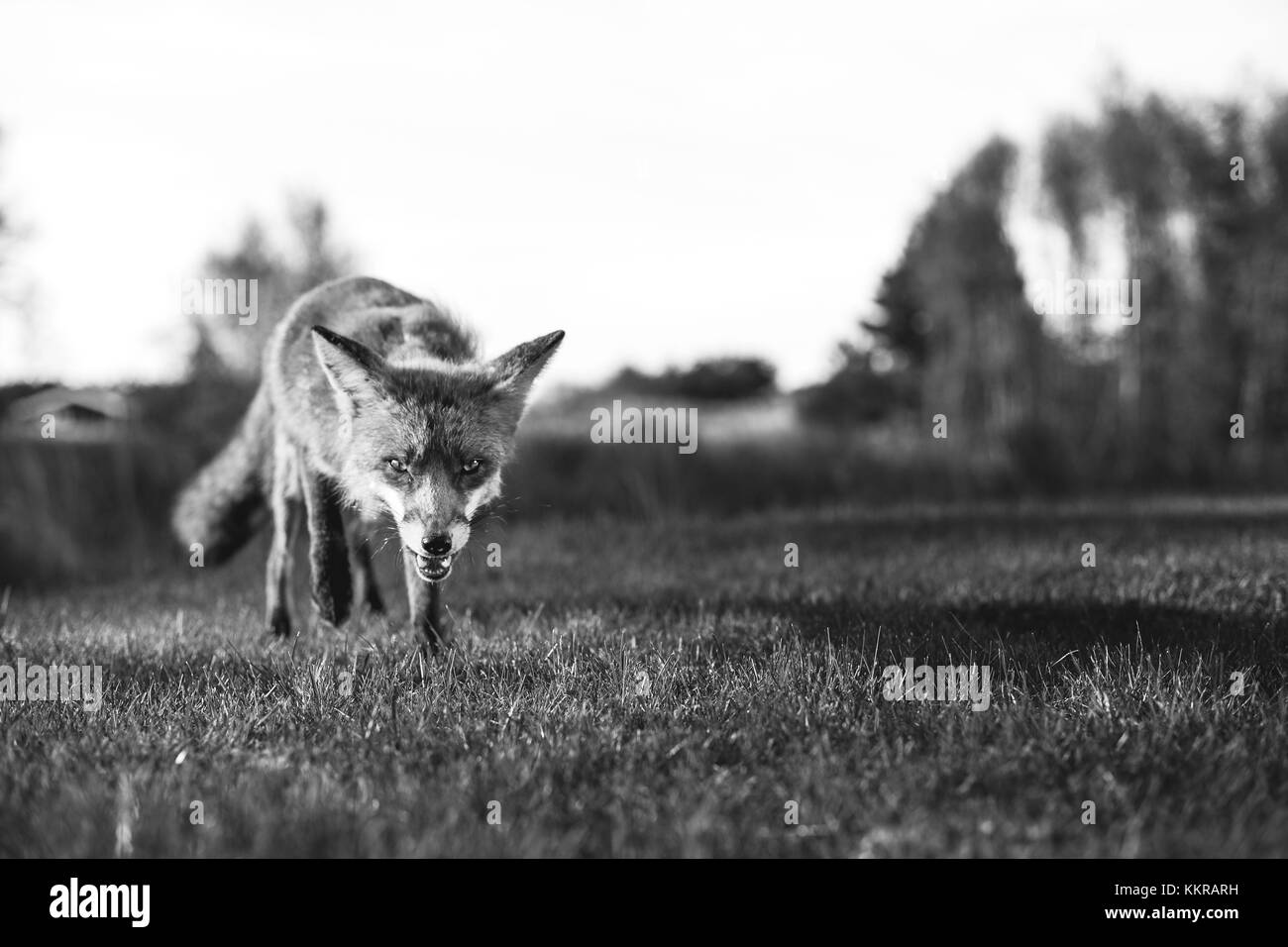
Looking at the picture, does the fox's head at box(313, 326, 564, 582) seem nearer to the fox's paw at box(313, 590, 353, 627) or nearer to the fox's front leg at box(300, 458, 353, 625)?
the fox's front leg at box(300, 458, 353, 625)

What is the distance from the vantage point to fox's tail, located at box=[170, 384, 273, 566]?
7730 millimetres

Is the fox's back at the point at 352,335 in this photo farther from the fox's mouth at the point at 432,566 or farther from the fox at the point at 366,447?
the fox's mouth at the point at 432,566

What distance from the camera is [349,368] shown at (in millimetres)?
5449

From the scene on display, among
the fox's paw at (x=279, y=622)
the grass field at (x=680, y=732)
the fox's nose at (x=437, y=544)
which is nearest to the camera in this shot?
the grass field at (x=680, y=732)

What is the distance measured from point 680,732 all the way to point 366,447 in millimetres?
2742

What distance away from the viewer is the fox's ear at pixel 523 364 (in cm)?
555

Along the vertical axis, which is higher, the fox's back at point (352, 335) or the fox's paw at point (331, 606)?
the fox's back at point (352, 335)

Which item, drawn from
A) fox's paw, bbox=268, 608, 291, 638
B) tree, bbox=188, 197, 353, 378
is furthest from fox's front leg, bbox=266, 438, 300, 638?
tree, bbox=188, 197, 353, 378

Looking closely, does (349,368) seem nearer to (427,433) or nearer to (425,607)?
(427,433)

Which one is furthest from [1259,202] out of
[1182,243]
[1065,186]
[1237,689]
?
[1237,689]

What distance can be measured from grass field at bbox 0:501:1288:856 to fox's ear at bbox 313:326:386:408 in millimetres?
1503

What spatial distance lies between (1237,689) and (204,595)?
826cm

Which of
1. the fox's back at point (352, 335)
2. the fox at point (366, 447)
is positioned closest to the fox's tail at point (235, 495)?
the fox at point (366, 447)
